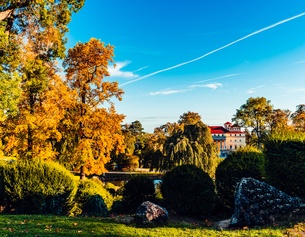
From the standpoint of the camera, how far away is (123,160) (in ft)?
150

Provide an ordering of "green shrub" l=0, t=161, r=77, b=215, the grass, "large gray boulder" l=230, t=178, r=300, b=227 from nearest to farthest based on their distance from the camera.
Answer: the grass < "large gray boulder" l=230, t=178, r=300, b=227 < "green shrub" l=0, t=161, r=77, b=215

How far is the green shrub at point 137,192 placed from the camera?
1013cm

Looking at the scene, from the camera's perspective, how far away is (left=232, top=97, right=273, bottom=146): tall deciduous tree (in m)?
40.0

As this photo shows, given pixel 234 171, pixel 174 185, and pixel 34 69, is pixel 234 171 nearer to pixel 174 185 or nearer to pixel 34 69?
pixel 174 185

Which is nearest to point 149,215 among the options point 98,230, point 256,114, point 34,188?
point 98,230

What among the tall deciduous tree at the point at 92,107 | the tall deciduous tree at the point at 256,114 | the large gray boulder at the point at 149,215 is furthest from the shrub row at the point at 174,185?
the tall deciduous tree at the point at 256,114

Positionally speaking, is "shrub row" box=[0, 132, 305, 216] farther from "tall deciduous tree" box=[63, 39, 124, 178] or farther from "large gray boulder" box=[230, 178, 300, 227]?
"tall deciduous tree" box=[63, 39, 124, 178]

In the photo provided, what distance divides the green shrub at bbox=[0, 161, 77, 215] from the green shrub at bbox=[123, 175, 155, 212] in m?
2.27

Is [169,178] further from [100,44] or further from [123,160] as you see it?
[123,160]

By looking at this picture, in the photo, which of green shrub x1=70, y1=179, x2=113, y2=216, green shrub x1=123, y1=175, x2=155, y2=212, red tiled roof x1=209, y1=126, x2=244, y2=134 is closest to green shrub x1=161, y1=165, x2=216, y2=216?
green shrub x1=123, y1=175, x2=155, y2=212

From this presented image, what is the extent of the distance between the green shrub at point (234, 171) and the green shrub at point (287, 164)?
5.62 feet

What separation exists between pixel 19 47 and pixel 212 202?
35.7ft

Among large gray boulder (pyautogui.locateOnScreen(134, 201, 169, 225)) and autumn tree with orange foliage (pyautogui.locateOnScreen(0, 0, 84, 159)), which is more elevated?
autumn tree with orange foliage (pyautogui.locateOnScreen(0, 0, 84, 159))

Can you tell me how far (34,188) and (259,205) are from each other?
6987mm
